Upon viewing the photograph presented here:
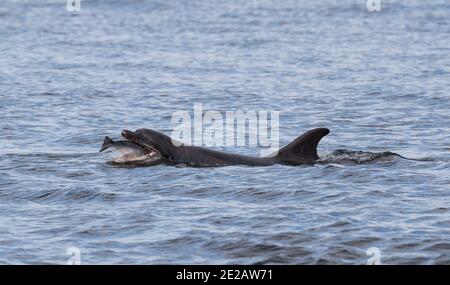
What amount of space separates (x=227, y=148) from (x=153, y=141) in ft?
7.02

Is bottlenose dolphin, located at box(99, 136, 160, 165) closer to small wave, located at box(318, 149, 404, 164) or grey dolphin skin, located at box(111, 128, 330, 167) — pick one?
grey dolphin skin, located at box(111, 128, 330, 167)

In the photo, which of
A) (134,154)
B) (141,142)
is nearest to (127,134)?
(141,142)

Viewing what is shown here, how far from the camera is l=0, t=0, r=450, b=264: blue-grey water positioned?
12359 mm

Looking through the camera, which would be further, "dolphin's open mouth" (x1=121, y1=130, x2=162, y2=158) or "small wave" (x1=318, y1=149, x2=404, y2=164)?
"small wave" (x1=318, y1=149, x2=404, y2=164)

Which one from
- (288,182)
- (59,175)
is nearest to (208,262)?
(288,182)

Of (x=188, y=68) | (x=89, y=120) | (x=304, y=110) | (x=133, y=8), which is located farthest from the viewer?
(x=133, y=8)

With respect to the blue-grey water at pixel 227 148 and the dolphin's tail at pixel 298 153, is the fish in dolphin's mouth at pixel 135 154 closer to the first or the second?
the blue-grey water at pixel 227 148

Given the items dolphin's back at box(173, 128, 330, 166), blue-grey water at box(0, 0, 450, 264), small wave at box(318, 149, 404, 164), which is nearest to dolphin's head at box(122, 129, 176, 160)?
dolphin's back at box(173, 128, 330, 166)

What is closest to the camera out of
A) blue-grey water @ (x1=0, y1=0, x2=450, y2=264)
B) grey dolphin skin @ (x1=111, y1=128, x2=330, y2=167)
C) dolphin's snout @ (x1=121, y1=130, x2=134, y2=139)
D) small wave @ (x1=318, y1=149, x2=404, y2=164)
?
blue-grey water @ (x1=0, y1=0, x2=450, y2=264)

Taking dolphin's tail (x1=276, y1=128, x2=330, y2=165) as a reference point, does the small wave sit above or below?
below

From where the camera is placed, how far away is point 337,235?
40.9 ft
